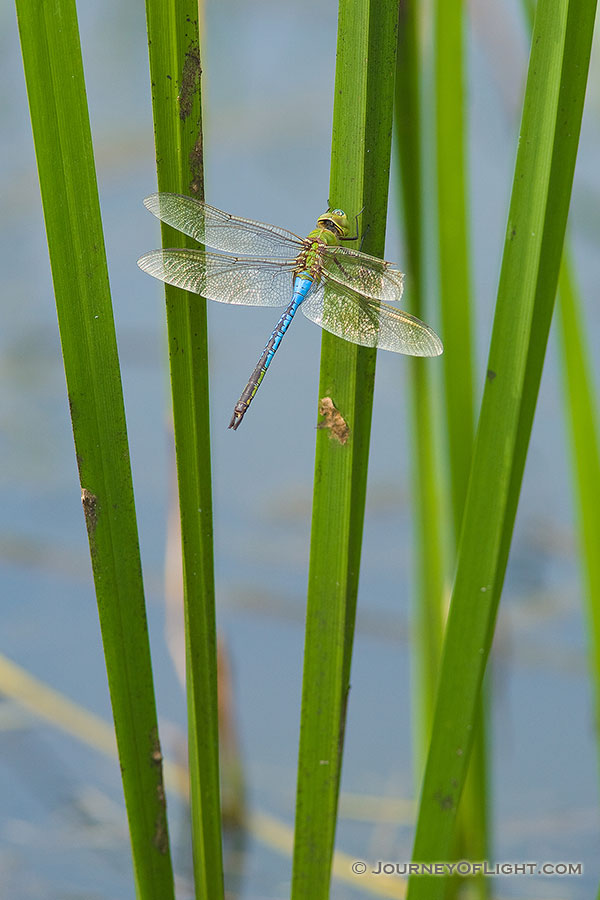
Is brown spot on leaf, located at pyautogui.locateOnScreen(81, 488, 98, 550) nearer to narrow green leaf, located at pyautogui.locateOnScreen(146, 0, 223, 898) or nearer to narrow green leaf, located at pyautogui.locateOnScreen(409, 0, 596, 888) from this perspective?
narrow green leaf, located at pyautogui.locateOnScreen(146, 0, 223, 898)

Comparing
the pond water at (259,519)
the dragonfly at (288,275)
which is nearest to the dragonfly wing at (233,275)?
the dragonfly at (288,275)

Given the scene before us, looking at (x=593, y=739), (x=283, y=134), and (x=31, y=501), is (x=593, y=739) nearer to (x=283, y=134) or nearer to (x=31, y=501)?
(x=31, y=501)

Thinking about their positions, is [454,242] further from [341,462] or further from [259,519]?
[259,519]

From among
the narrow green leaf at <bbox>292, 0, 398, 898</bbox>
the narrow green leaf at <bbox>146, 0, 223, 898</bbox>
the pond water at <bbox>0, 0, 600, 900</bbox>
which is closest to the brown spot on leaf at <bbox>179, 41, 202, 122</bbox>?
the narrow green leaf at <bbox>146, 0, 223, 898</bbox>

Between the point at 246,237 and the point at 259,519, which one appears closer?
the point at 246,237

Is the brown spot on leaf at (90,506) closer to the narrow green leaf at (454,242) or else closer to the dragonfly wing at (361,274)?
the dragonfly wing at (361,274)

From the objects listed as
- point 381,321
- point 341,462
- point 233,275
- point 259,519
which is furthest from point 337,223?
point 259,519
